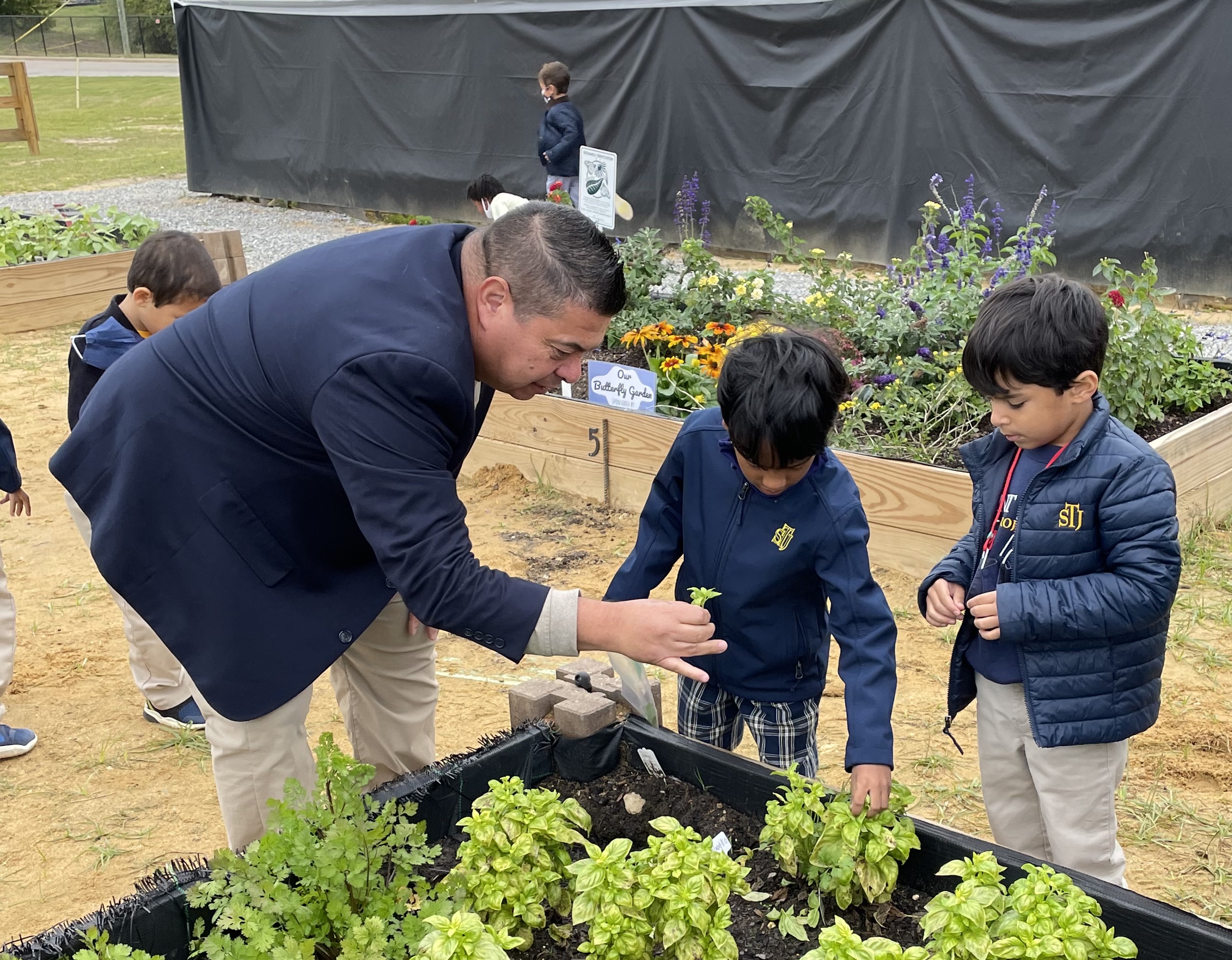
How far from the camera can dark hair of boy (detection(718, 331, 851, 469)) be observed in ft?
6.80

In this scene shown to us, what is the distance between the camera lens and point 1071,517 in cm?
215

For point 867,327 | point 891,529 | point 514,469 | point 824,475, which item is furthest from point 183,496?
point 867,327

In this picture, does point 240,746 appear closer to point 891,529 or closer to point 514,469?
point 891,529

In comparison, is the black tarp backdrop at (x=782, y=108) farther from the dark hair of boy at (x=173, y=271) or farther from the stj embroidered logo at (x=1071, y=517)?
the dark hair of boy at (x=173, y=271)

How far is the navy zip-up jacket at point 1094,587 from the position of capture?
2.08 meters

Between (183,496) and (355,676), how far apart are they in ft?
2.54

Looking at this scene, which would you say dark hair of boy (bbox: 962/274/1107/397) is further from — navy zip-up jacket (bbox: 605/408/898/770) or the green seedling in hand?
the green seedling in hand

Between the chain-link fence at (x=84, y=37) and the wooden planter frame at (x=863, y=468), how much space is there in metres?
45.8

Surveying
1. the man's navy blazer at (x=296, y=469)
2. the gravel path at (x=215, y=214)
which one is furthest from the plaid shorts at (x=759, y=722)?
the gravel path at (x=215, y=214)

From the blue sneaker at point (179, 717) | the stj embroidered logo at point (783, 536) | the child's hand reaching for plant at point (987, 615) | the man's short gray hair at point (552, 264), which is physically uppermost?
the man's short gray hair at point (552, 264)

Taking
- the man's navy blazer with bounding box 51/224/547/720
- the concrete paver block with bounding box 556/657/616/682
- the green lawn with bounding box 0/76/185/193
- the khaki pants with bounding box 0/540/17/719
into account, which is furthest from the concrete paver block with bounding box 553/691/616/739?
the green lawn with bounding box 0/76/185/193

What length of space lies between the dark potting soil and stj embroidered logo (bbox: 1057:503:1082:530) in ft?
2.38

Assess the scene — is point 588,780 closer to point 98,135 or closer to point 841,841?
point 841,841

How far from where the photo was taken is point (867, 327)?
5227 mm
